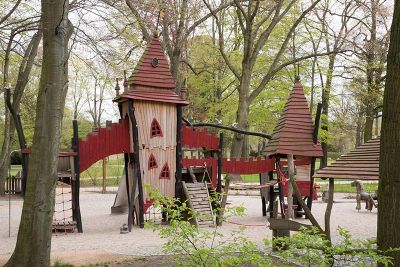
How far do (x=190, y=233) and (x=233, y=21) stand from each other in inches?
1273

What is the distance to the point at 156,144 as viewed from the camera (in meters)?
15.8

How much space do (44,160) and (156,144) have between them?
7395mm

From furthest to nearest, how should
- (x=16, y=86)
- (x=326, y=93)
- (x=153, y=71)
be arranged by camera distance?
(x=326, y=93) → (x=16, y=86) → (x=153, y=71)

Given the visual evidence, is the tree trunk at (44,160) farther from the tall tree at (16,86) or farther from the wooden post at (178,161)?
the tall tree at (16,86)

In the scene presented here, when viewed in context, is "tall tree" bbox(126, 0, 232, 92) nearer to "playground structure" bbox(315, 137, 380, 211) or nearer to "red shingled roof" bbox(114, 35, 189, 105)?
Result: "red shingled roof" bbox(114, 35, 189, 105)

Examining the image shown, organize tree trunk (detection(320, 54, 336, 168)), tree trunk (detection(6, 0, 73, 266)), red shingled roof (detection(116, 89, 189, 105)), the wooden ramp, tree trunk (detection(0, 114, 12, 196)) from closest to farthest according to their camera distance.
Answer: tree trunk (detection(6, 0, 73, 266)) < red shingled roof (detection(116, 89, 189, 105)) < the wooden ramp < tree trunk (detection(0, 114, 12, 196)) < tree trunk (detection(320, 54, 336, 168))

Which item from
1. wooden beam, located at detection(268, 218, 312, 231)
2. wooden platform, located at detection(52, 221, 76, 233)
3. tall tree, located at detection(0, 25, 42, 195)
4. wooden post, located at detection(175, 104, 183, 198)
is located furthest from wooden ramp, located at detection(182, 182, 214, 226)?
tall tree, located at detection(0, 25, 42, 195)

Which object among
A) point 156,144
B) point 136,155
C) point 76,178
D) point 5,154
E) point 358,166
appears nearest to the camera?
point 358,166

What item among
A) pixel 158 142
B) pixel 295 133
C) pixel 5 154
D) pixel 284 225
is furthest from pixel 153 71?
pixel 5 154

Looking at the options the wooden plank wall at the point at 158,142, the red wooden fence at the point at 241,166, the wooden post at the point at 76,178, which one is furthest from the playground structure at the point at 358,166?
the wooden post at the point at 76,178

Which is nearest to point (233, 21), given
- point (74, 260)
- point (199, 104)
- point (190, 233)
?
point (199, 104)

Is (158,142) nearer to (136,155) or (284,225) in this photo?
(136,155)

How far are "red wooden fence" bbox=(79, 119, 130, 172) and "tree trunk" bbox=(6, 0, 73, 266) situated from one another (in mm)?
6529

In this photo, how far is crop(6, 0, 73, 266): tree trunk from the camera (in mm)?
8523
